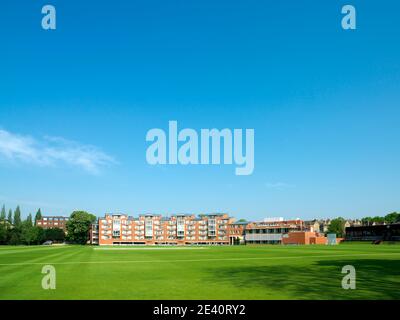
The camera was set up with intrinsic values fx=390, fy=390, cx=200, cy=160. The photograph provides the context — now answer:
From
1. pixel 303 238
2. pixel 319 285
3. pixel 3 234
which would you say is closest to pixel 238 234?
pixel 303 238

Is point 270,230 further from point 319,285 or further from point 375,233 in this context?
point 319,285

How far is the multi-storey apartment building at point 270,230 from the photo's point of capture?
171 m

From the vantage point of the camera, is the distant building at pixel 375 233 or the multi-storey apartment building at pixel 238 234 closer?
the distant building at pixel 375 233

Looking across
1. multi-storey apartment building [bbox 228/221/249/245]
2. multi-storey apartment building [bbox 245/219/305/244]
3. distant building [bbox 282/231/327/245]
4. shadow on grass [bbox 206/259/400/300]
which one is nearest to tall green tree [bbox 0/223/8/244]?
multi-storey apartment building [bbox 228/221/249/245]

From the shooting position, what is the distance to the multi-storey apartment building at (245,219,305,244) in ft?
561

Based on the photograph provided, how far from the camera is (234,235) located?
19850 cm

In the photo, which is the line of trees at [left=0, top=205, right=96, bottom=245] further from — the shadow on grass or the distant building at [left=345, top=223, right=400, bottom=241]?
the shadow on grass

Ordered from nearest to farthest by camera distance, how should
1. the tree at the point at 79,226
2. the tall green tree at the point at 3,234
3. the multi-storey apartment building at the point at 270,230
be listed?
the tall green tree at the point at 3,234, the multi-storey apartment building at the point at 270,230, the tree at the point at 79,226

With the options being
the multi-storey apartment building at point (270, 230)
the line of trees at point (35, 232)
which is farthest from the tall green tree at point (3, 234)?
the multi-storey apartment building at point (270, 230)

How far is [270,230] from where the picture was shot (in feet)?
583

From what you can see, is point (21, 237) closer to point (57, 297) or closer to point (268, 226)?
point (268, 226)

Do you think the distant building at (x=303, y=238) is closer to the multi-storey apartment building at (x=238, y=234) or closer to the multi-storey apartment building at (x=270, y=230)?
the multi-storey apartment building at (x=270, y=230)
